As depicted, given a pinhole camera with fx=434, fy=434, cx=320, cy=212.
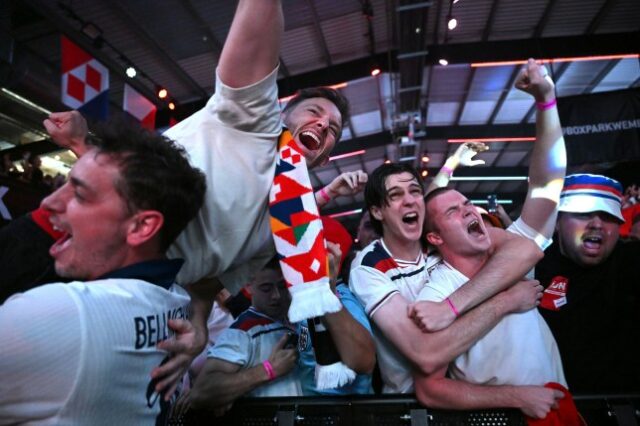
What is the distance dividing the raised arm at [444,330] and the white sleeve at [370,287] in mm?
28

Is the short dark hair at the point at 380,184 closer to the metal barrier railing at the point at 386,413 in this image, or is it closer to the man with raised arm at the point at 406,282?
the man with raised arm at the point at 406,282

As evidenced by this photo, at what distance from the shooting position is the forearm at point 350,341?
4.77 ft

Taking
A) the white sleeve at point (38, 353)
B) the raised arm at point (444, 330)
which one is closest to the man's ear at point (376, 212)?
the raised arm at point (444, 330)

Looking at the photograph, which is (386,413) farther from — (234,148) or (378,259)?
(234,148)

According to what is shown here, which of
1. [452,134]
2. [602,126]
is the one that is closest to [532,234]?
[602,126]

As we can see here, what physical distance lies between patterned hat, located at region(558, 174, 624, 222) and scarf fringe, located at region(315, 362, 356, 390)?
1675 mm

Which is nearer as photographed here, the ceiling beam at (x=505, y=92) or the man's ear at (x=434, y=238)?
the man's ear at (x=434, y=238)

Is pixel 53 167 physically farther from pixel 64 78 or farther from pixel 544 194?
pixel 544 194

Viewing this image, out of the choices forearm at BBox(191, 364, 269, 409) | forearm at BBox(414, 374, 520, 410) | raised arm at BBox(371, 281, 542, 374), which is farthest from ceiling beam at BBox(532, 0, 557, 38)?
forearm at BBox(191, 364, 269, 409)

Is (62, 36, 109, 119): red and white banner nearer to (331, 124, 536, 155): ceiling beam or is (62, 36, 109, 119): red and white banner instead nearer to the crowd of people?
the crowd of people

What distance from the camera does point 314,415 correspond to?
154cm

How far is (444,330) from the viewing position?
59.7 inches

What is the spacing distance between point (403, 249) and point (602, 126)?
5.27 metres

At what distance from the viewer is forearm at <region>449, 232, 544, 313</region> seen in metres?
1.57
